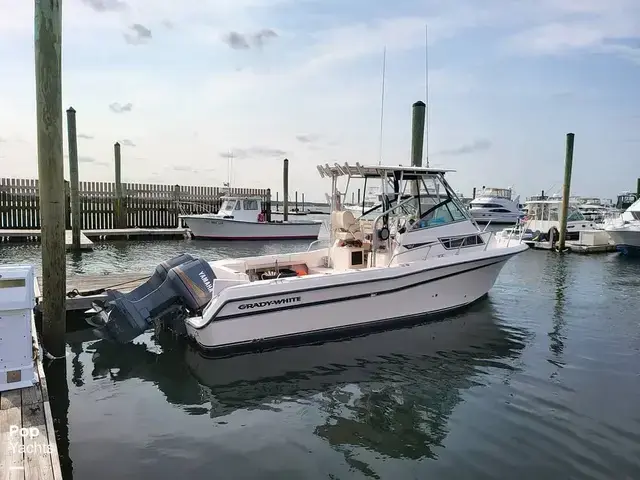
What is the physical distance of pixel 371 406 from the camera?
589 centimetres

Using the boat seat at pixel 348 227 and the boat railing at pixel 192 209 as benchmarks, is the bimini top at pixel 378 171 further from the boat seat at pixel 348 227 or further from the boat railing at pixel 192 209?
the boat railing at pixel 192 209

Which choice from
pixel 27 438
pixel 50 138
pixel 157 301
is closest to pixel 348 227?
pixel 157 301

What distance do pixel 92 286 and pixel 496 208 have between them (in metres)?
45.1

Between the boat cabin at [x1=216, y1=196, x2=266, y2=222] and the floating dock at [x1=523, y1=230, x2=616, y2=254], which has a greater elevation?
the boat cabin at [x1=216, y1=196, x2=266, y2=222]

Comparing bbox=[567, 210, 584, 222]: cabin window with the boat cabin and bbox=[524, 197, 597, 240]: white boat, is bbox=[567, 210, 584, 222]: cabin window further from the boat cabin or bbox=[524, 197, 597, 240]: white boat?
the boat cabin

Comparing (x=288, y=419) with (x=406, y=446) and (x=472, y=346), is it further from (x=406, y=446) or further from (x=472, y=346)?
(x=472, y=346)

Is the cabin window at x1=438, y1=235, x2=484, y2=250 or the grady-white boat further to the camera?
the cabin window at x1=438, y1=235, x2=484, y2=250

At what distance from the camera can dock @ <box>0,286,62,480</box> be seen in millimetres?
3445

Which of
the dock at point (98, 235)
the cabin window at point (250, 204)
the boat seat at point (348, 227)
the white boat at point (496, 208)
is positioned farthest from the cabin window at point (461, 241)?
the white boat at point (496, 208)

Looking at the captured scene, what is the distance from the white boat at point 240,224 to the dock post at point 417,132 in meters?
12.6

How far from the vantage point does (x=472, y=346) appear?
8.16 m

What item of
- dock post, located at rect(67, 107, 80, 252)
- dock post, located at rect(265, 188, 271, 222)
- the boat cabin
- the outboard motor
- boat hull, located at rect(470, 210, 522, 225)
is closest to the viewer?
the outboard motor

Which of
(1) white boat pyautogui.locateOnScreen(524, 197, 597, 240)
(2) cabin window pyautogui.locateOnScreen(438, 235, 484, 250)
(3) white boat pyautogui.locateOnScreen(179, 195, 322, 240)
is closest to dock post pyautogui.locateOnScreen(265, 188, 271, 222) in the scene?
(3) white boat pyautogui.locateOnScreen(179, 195, 322, 240)

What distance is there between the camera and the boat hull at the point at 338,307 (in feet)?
23.6
